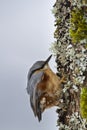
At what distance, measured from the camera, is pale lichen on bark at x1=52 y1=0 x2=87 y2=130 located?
1.88 m

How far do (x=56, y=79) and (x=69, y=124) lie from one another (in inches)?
7.8

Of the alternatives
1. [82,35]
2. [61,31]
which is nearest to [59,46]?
[61,31]

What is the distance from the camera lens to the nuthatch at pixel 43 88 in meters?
1.94

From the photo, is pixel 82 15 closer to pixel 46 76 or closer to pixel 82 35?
pixel 82 35

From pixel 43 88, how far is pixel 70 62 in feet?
0.52

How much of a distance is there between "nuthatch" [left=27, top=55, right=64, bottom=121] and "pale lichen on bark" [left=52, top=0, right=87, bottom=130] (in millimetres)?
36

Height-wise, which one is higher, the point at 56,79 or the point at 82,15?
the point at 82,15

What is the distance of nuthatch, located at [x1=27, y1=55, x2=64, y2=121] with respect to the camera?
194 centimetres

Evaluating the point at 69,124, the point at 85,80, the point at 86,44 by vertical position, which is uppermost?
the point at 86,44

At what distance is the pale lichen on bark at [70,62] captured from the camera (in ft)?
6.16

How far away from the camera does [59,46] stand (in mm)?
2055

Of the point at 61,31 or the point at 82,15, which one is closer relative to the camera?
the point at 82,15

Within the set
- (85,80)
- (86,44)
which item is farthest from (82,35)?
(85,80)

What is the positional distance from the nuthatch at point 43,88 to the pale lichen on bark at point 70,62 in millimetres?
36
